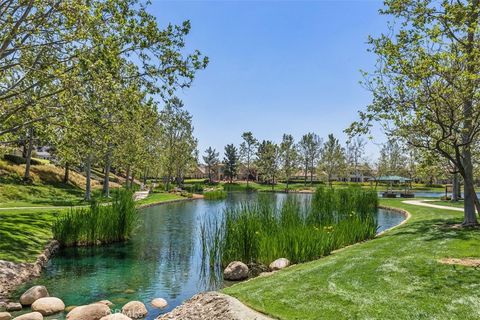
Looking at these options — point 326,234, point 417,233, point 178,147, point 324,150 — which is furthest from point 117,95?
point 324,150

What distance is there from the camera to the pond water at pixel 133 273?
962 cm

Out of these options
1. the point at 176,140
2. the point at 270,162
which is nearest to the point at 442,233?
the point at 176,140

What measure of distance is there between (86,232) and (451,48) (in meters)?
14.7

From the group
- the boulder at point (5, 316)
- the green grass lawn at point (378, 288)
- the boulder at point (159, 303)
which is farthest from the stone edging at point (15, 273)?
the green grass lawn at point (378, 288)

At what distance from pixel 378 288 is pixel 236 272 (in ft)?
15.6

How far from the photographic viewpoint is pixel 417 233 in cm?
1302

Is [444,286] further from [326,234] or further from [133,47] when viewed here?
[133,47]

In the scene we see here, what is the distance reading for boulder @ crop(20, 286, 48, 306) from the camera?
862 cm

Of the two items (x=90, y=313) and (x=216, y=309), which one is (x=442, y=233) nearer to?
(x=216, y=309)

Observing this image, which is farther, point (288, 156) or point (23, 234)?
point (288, 156)

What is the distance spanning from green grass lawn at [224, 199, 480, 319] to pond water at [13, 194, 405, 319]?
7.97 feet

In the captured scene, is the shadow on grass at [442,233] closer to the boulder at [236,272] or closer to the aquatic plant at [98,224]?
the boulder at [236,272]

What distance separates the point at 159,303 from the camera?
885 centimetres

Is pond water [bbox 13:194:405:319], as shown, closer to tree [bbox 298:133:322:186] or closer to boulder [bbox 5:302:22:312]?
boulder [bbox 5:302:22:312]
